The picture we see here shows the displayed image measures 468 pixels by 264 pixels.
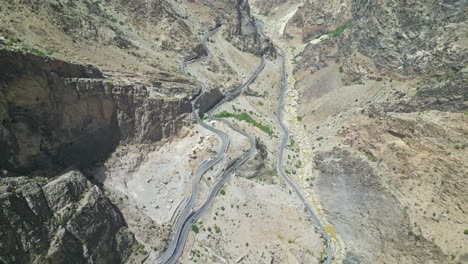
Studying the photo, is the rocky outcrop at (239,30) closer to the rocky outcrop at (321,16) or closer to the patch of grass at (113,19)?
the rocky outcrop at (321,16)

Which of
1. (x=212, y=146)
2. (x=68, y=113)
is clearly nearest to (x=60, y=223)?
(x=68, y=113)

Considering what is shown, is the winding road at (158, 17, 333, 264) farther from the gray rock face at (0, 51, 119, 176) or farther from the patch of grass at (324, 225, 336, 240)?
the gray rock face at (0, 51, 119, 176)

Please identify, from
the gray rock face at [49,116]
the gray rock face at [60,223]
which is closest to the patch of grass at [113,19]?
the gray rock face at [49,116]

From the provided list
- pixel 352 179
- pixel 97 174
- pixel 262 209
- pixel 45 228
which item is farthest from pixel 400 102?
pixel 45 228

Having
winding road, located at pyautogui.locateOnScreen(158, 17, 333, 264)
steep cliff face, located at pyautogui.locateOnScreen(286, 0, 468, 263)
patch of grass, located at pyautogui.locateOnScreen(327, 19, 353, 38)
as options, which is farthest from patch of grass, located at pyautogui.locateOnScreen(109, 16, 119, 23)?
patch of grass, located at pyautogui.locateOnScreen(327, 19, 353, 38)

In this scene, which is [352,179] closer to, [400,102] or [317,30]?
[400,102]
